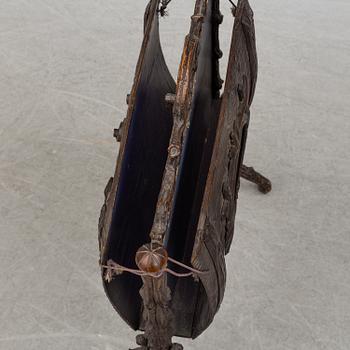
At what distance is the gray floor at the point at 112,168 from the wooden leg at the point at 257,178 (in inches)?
1.8

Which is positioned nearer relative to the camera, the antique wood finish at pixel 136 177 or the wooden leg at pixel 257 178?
the antique wood finish at pixel 136 177

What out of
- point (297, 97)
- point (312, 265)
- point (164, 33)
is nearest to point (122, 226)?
point (312, 265)

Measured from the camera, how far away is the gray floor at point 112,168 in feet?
11.5

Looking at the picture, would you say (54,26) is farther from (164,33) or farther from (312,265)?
(312,265)

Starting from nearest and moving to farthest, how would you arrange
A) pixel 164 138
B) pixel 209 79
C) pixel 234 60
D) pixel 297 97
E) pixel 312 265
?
pixel 234 60, pixel 164 138, pixel 209 79, pixel 312 265, pixel 297 97

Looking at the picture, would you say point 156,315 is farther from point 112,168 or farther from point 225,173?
point 112,168

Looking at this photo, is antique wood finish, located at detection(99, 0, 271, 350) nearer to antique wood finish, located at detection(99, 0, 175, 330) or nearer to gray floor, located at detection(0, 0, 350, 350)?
antique wood finish, located at detection(99, 0, 175, 330)

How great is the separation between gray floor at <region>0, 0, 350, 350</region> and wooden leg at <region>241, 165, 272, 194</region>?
47 millimetres

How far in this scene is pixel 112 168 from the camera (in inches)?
160

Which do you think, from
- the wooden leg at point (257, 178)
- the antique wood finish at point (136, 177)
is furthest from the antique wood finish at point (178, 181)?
the wooden leg at point (257, 178)

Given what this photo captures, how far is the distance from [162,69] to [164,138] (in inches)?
12.7

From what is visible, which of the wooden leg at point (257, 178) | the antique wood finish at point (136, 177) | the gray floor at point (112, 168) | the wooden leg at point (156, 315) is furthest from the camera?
the wooden leg at point (257, 178)

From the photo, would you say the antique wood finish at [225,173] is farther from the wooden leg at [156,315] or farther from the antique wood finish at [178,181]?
the wooden leg at [156,315]

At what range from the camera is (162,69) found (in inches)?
129
